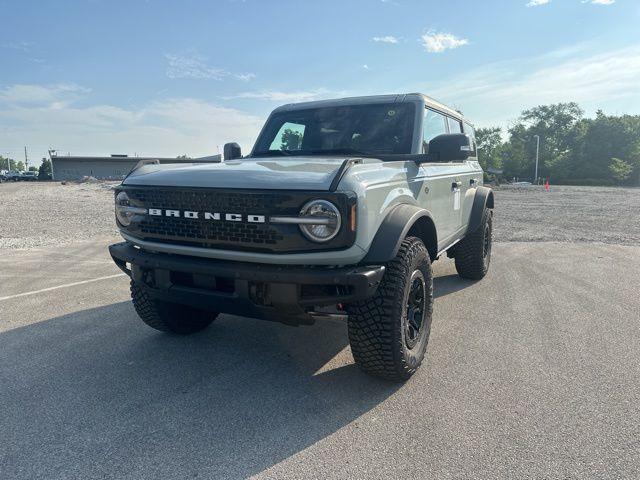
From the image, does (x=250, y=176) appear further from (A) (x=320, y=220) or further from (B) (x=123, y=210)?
(B) (x=123, y=210)

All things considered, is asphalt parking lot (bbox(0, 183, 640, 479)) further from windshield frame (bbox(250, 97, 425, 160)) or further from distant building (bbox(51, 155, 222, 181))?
distant building (bbox(51, 155, 222, 181))

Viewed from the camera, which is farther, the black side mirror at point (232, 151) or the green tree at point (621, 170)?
the green tree at point (621, 170)

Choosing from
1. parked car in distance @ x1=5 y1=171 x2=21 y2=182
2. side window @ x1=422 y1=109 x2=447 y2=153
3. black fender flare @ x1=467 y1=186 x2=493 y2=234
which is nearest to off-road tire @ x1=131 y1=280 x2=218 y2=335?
side window @ x1=422 y1=109 x2=447 y2=153

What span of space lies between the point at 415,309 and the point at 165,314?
1956 mm

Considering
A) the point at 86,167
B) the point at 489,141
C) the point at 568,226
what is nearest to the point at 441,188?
the point at 568,226

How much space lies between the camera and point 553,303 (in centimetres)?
470

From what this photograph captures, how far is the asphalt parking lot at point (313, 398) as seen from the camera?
2.19m

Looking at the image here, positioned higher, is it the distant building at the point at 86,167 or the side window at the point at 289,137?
the distant building at the point at 86,167

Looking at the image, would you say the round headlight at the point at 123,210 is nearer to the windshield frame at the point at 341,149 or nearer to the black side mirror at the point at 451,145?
the windshield frame at the point at 341,149

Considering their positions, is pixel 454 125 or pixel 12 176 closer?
pixel 454 125

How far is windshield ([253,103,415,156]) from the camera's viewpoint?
12.7ft

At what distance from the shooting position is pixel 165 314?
3.62 meters

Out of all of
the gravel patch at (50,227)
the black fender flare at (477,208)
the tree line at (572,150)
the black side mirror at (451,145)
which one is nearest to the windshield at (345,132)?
the black side mirror at (451,145)

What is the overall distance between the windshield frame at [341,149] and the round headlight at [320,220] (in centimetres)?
129
